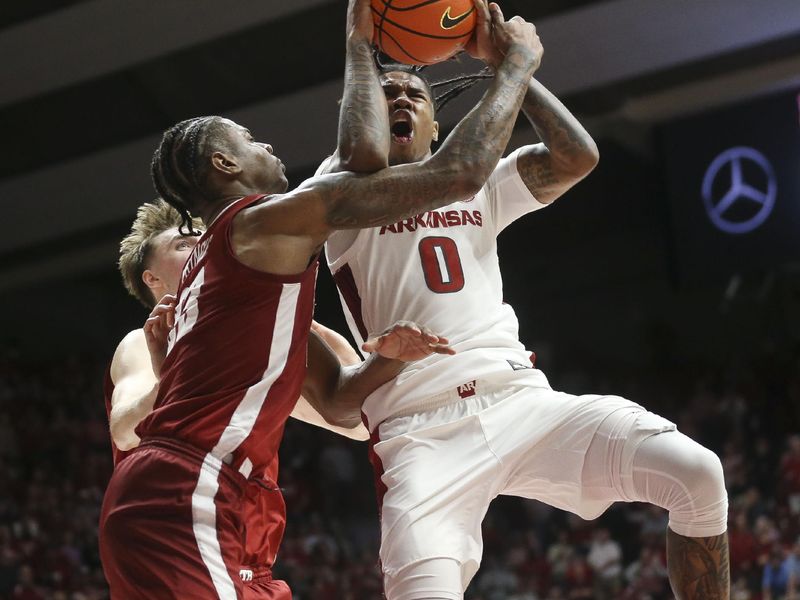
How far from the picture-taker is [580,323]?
16.1 m

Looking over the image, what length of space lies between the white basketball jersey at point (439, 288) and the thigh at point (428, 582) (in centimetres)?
54

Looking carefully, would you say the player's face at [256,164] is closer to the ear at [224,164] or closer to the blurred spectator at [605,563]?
the ear at [224,164]

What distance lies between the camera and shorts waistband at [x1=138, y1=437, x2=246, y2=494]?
10.1 feet

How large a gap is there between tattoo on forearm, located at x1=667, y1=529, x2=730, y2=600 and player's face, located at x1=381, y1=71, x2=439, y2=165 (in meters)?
1.52

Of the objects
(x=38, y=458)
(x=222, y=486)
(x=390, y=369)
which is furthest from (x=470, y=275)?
(x=38, y=458)

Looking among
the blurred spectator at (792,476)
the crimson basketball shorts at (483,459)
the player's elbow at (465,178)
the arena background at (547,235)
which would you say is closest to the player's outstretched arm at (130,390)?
the crimson basketball shorts at (483,459)

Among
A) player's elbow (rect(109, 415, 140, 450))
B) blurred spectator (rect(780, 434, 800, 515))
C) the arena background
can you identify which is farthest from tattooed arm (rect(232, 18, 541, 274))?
blurred spectator (rect(780, 434, 800, 515))

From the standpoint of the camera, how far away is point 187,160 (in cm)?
344

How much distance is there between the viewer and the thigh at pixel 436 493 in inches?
133

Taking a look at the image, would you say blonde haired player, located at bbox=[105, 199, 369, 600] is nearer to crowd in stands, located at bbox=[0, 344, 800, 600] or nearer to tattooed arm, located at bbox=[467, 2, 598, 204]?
tattooed arm, located at bbox=[467, 2, 598, 204]

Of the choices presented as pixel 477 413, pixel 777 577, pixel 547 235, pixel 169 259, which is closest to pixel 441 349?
pixel 477 413

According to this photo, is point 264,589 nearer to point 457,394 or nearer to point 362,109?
point 457,394

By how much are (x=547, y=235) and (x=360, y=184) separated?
12.6 meters

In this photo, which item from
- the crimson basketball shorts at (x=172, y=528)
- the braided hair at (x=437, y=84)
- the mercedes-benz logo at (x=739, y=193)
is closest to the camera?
the crimson basketball shorts at (x=172, y=528)
